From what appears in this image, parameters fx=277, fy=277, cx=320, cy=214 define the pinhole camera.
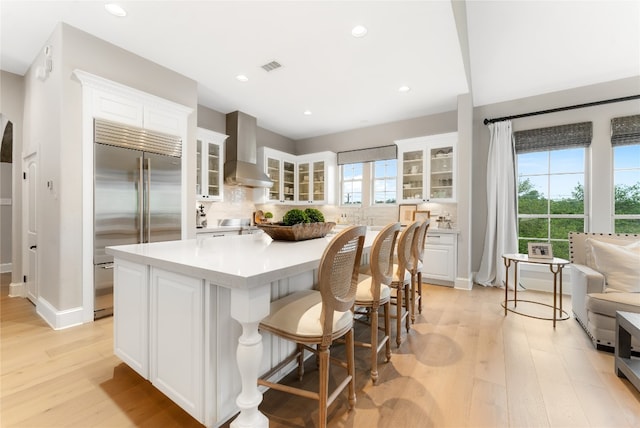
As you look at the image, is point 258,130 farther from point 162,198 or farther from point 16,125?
point 16,125

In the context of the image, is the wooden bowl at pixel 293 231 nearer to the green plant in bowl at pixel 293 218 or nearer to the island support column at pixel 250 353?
the green plant in bowl at pixel 293 218

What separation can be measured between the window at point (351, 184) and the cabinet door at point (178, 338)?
464 cm

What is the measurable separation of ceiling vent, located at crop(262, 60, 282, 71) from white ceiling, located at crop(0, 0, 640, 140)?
0.25 ft

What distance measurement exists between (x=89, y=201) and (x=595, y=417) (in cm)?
417

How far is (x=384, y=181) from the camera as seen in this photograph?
555 centimetres

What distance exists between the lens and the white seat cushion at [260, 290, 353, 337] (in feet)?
4.17

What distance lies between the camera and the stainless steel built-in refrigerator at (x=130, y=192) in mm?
2832

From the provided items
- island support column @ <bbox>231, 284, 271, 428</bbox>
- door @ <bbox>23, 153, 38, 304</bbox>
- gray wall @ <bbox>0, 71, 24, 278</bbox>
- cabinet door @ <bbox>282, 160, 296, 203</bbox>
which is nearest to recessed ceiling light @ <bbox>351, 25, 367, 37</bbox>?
island support column @ <bbox>231, 284, 271, 428</bbox>

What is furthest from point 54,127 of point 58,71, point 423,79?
point 423,79

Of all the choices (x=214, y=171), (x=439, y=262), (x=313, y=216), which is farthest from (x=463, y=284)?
(x=214, y=171)

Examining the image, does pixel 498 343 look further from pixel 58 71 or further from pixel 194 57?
pixel 58 71

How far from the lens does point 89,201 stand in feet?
9.02

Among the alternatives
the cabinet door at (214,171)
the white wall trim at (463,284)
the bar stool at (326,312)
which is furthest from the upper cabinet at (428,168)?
the bar stool at (326,312)

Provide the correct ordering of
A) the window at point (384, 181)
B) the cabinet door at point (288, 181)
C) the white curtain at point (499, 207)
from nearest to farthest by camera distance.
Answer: the white curtain at point (499, 207) → the window at point (384, 181) → the cabinet door at point (288, 181)
